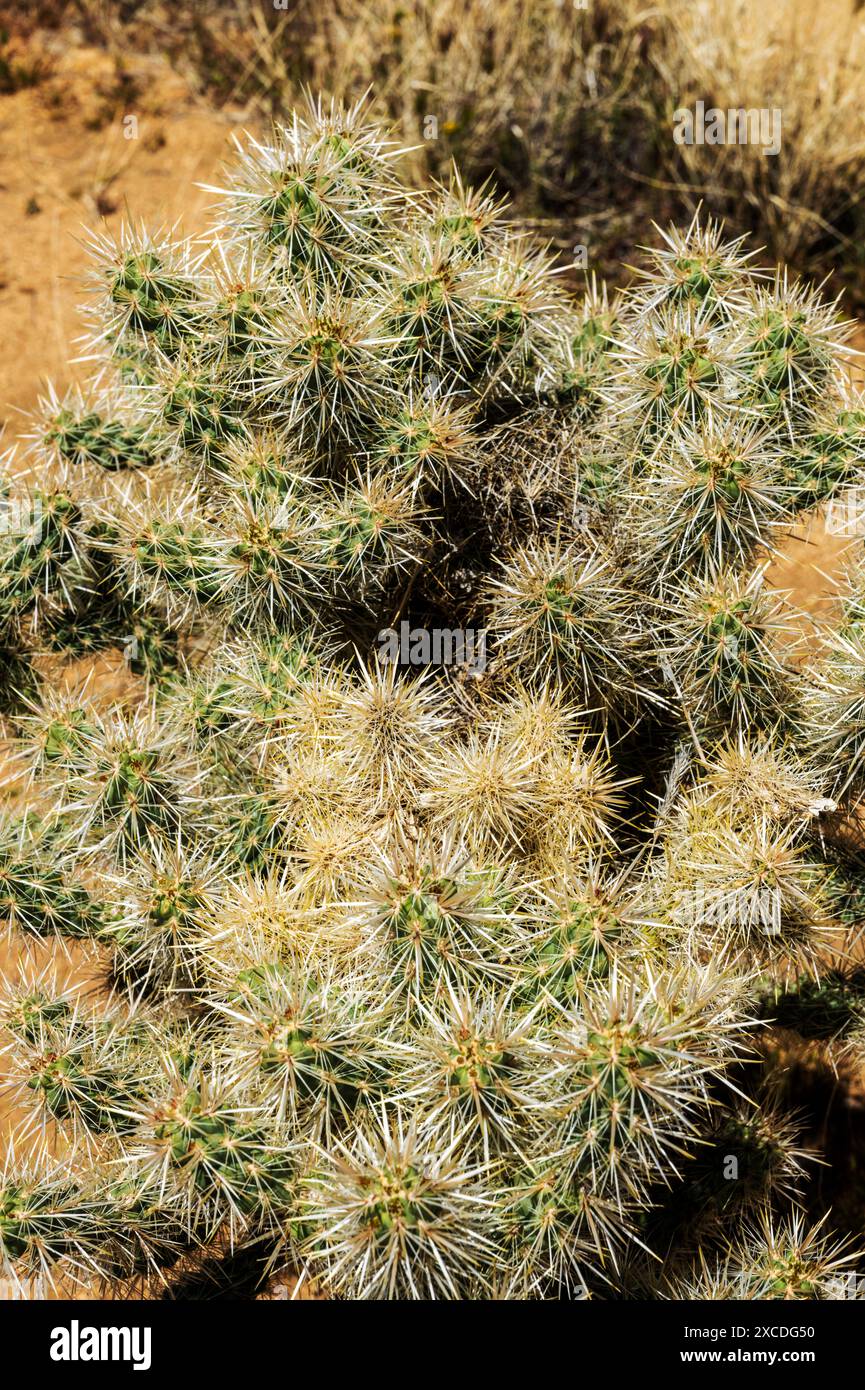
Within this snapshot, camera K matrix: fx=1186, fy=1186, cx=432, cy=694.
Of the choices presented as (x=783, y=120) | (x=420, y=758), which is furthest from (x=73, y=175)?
(x=420, y=758)

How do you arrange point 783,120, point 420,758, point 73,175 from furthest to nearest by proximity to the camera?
point 73,175 < point 783,120 < point 420,758

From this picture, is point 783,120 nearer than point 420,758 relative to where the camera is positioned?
No

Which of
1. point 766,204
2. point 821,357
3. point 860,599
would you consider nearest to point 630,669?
point 860,599

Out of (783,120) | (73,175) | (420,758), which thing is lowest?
(420,758)

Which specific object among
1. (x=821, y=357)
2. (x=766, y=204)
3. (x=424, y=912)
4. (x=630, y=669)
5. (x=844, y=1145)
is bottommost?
(x=844, y=1145)

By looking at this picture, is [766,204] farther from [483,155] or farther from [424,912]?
[424,912]

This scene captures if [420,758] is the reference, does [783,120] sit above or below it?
above

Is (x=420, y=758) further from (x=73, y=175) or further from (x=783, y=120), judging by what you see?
(x=73, y=175)

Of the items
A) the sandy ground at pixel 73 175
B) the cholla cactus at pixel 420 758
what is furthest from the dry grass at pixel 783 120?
the cholla cactus at pixel 420 758

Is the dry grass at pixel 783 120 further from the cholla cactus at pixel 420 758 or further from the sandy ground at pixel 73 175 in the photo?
the cholla cactus at pixel 420 758
